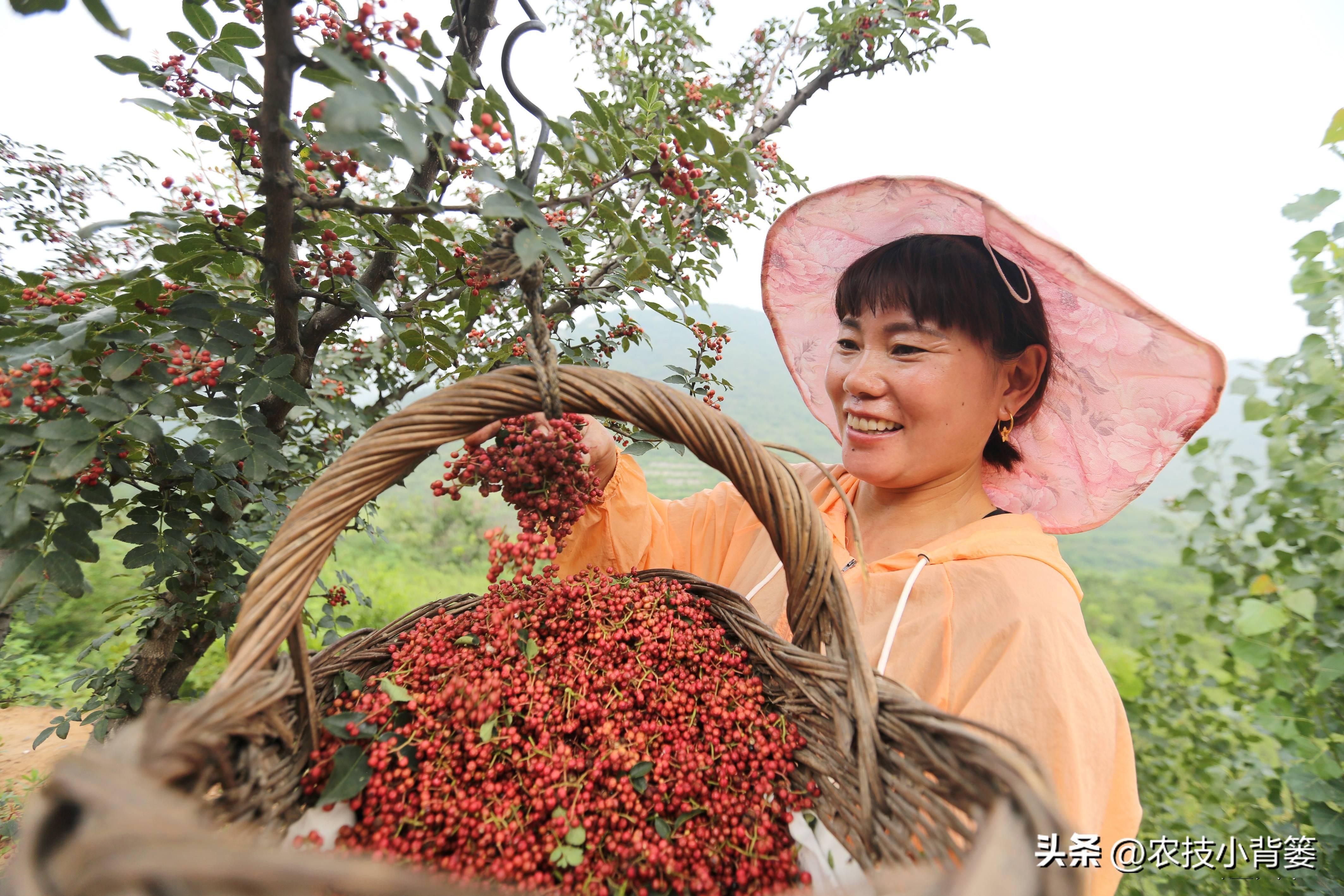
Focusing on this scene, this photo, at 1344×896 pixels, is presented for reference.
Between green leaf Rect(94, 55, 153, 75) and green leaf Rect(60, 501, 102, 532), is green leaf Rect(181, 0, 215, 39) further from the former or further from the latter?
green leaf Rect(60, 501, 102, 532)

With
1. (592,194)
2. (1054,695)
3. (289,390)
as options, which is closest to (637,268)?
(592,194)

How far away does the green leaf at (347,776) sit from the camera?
2.62ft

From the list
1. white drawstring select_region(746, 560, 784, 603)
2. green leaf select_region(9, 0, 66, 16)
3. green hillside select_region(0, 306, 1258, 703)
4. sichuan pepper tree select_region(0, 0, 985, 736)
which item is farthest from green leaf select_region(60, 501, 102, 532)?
green hillside select_region(0, 306, 1258, 703)

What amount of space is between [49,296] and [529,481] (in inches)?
39.6

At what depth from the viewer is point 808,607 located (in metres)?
0.92

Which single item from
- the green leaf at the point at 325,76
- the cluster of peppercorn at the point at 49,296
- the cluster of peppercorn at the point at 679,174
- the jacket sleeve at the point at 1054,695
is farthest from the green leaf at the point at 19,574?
the jacket sleeve at the point at 1054,695

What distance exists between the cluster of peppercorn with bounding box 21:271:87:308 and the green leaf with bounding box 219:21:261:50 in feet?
1.68

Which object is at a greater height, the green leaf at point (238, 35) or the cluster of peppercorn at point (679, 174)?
the green leaf at point (238, 35)

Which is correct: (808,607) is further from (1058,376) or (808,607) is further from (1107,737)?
(1058,376)

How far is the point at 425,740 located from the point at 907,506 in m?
1.11

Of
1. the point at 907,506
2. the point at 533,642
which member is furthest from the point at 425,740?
the point at 907,506

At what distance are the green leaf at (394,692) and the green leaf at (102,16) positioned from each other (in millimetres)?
841

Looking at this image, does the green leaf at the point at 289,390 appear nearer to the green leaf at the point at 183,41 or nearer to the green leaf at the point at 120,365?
the green leaf at the point at 120,365

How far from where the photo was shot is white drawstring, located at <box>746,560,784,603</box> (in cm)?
135
